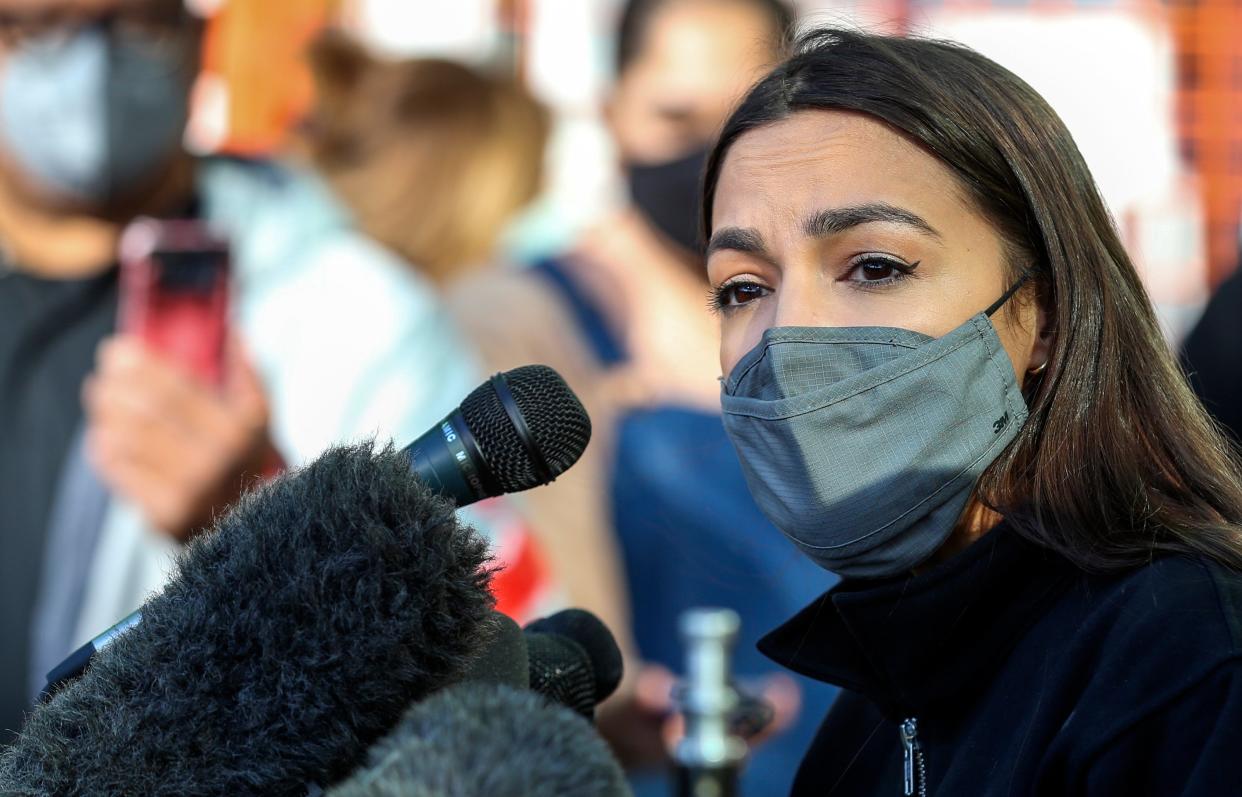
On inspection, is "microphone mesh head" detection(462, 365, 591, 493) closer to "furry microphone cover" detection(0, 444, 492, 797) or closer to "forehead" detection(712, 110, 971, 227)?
"furry microphone cover" detection(0, 444, 492, 797)

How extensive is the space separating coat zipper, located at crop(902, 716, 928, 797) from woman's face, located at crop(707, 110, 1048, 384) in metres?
0.44

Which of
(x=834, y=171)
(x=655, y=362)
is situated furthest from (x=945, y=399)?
(x=655, y=362)

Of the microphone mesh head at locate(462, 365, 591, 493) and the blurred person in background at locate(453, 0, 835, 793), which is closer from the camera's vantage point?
the microphone mesh head at locate(462, 365, 591, 493)

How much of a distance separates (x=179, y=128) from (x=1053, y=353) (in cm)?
371

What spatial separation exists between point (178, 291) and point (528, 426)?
357cm

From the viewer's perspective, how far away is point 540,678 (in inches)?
50.2

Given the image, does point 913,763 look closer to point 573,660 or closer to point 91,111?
point 573,660

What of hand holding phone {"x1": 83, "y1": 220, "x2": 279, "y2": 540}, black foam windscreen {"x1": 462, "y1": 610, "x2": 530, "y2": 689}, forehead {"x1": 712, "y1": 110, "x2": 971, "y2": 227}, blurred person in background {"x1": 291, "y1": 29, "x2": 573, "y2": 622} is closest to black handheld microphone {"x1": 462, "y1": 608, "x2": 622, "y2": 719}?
black foam windscreen {"x1": 462, "y1": 610, "x2": 530, "y2": 689}

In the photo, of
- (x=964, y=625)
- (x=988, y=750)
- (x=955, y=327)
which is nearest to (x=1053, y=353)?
(x=955, y=327)

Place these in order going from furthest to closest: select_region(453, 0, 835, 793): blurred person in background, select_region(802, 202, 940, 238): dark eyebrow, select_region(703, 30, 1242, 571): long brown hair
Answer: select_region(453, 0, 835, 793): blurred person in background, select_region(802, 202, 940, 238): dark eyebrow, select_region(703, 30, 1242, 571): long brown hair

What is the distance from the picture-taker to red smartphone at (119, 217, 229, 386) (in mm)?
4375

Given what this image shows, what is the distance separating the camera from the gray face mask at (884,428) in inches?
58.7

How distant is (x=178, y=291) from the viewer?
178 inches

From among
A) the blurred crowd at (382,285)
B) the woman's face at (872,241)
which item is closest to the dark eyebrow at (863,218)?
the woman's face at (872,241)
